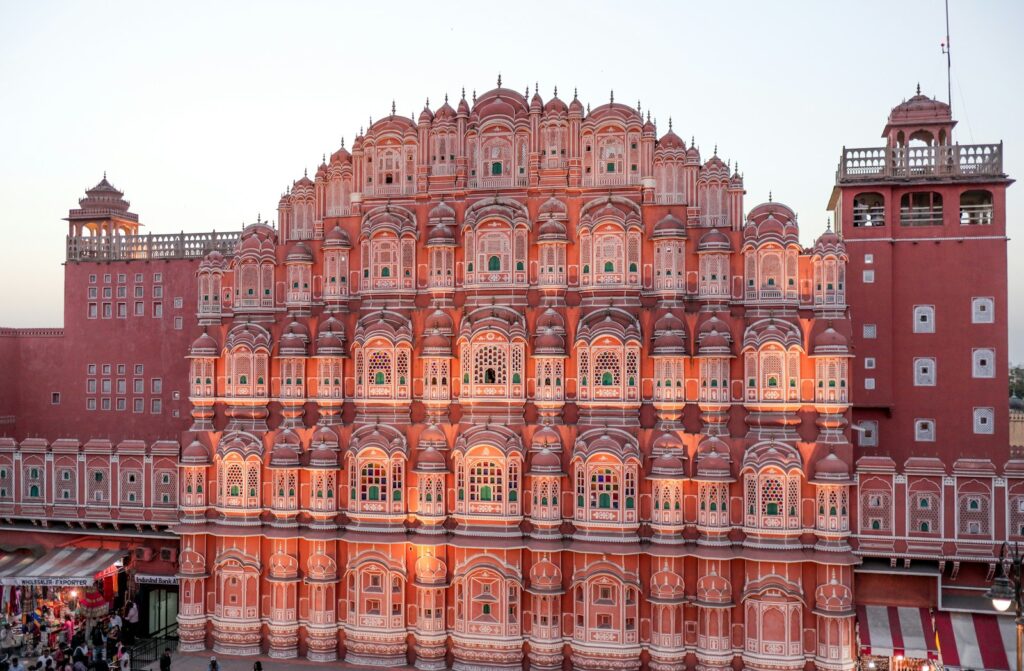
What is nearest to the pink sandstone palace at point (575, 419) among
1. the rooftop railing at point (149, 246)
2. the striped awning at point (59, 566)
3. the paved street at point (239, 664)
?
the paved street at point (239, 664)

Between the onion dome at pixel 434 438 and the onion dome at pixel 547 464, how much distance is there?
3.14 metres

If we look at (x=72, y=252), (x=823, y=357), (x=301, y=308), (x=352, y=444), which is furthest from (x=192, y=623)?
(x=823, y=357)

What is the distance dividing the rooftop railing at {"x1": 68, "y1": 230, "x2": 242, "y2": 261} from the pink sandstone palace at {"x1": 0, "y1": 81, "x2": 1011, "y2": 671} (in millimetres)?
7038

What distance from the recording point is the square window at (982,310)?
2798 cm

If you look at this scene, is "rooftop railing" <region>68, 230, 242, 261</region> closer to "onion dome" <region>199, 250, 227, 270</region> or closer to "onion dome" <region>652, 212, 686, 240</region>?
"onion dome" <region>199, 250, 227, 270</region>

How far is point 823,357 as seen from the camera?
24766 millimetres

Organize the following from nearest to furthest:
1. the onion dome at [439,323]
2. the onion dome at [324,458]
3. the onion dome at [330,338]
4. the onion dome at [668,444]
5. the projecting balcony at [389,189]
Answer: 1. the onion dome at [668,444]
2. the onion dome at [439,323]
3. the onion dome at [324,458]
4. the onion dome at [330,338]
5. the projecting balcony at [389,189]

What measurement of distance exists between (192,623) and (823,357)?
895 inches

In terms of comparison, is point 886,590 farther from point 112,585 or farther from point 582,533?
point 112,585

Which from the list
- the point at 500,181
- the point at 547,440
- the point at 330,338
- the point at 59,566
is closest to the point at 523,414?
the point at 547,440

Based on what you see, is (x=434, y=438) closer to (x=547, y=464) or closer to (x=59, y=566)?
(x=547, y=464)

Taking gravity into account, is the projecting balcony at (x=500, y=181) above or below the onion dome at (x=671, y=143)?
below

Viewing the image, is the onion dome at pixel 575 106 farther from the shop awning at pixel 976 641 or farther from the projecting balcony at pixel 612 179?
the shop awning at pixel 976 641

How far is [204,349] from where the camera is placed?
93.1 feet
